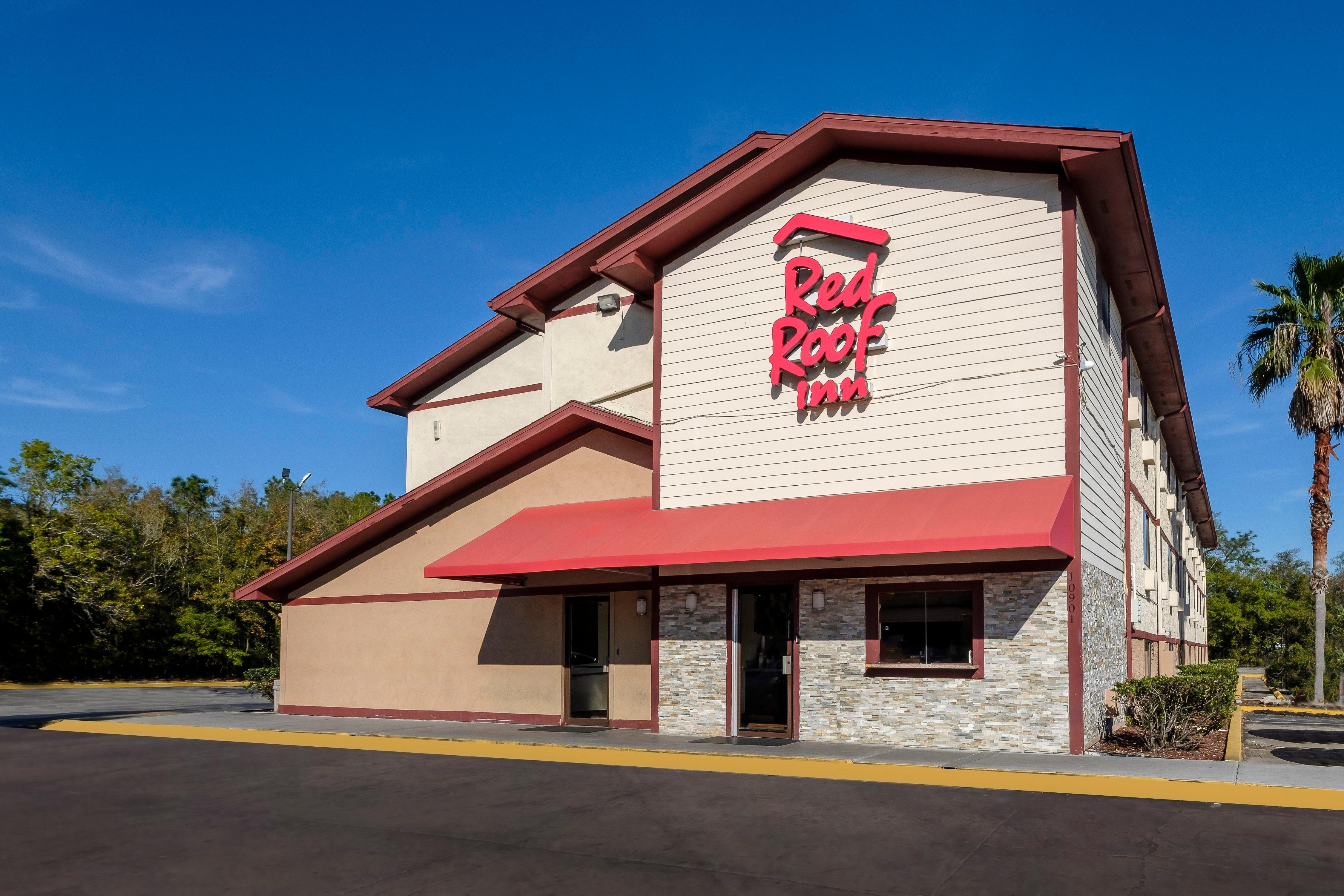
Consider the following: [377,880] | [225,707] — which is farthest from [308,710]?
[377,880]

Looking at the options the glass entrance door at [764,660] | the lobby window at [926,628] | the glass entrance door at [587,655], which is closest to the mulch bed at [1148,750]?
the lobby window at [926,628]

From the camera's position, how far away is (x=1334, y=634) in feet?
131

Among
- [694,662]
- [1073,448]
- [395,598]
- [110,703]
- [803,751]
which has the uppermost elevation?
[1073,448]

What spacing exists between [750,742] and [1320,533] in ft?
70.8

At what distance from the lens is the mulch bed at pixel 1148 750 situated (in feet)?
43.1

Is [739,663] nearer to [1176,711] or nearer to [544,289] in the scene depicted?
[1176,711]

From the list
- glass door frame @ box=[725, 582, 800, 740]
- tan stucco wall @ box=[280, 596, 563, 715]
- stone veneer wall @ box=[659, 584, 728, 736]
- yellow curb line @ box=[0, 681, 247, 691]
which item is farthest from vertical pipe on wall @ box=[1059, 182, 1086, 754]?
yellow curb line @ box=[0, 681, 247, 691]

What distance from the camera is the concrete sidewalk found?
1090cm

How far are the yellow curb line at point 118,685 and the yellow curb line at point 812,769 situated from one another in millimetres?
19621

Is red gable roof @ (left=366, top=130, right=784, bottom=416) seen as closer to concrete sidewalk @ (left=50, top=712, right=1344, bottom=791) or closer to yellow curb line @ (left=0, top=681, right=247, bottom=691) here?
concrete sidewalk @ (left=50, top=712, right=1344, bottom=791)

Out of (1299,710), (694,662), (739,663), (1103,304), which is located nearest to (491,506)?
(694,662)

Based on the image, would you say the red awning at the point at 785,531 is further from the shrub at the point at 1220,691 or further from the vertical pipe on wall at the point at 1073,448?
the shrub at the point at 1220,691

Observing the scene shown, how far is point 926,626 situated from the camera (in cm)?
1391

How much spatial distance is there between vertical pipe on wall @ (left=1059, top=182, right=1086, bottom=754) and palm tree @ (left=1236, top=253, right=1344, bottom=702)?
712 inches
